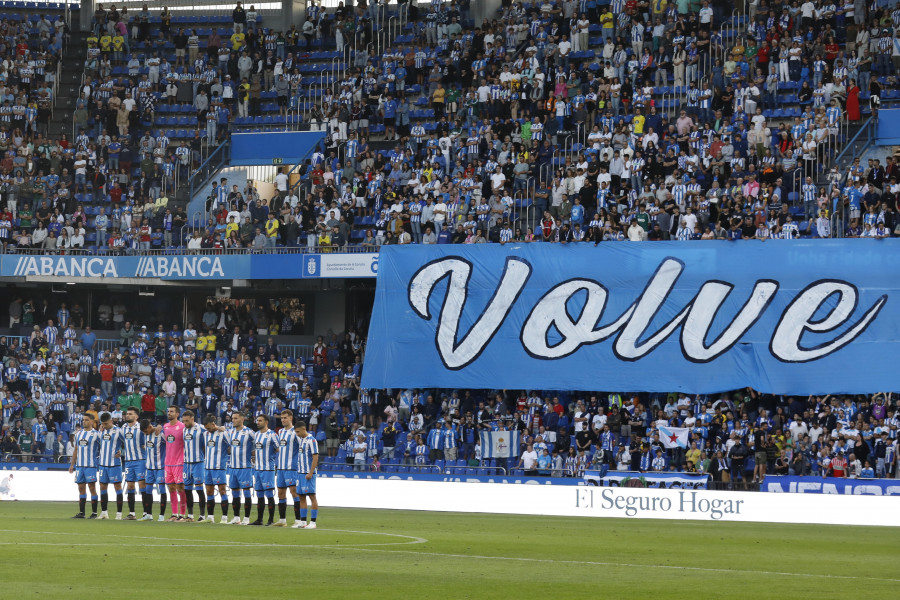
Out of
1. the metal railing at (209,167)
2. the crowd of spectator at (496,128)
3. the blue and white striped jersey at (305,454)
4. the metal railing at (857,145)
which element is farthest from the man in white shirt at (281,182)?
the blue and white striped jersey at (305,454)

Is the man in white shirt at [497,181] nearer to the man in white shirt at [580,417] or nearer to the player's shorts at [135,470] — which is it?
the man in white shirt at [580,417]

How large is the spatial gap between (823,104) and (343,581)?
80.0 ft

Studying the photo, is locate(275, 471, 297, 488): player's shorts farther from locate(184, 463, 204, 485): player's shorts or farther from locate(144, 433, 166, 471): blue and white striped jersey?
locate(144, 433, 166, 471): blue and white striped jersey

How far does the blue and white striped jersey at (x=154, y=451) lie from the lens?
2245 centimetres

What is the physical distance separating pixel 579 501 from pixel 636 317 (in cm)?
669

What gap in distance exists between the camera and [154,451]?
2258 centimetres

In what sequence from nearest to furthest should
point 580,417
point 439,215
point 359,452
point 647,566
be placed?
point 647,566
point 580,417
point 359,452
point 439,215

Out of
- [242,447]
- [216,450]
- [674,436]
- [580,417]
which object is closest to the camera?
[242,447]

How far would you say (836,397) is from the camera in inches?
1231

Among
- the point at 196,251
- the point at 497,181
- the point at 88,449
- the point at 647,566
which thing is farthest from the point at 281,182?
the point at 647,566

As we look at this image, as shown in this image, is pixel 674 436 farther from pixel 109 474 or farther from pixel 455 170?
pixel 109 474

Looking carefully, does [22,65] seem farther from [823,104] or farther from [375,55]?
[823,104]

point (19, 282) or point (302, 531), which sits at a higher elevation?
point (19, 282)

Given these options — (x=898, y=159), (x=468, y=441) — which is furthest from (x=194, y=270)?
(x=898, y=159)
